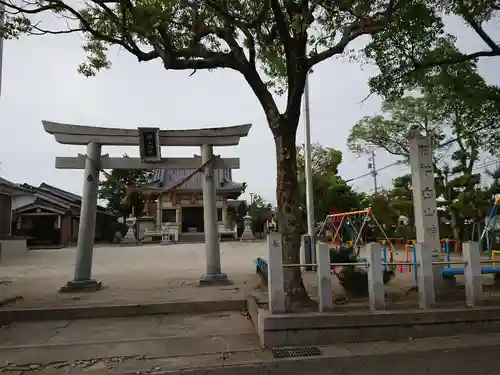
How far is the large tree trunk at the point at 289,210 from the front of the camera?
21.2 feet

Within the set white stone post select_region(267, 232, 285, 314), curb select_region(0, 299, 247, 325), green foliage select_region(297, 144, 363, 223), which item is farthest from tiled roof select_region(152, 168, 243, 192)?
white stone post select_region(267, 232, 285, 314)

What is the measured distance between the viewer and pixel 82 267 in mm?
9508

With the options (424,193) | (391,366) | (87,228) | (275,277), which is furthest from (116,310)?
(424,193)

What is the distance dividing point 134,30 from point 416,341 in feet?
22.6

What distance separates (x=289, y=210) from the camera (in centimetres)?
665

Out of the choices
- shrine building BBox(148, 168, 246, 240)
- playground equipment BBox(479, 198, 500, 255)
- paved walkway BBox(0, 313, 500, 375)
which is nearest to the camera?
paved walkway BBox(0, 313, 500, 375)

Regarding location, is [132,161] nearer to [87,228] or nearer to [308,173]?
[87,228]

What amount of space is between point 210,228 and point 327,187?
22558 millimetres

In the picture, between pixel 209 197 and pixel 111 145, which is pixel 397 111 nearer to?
pixel 209 197

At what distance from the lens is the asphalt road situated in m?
4.70

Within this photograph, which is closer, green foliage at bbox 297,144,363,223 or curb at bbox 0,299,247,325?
curb at bbox 0,299,247,325

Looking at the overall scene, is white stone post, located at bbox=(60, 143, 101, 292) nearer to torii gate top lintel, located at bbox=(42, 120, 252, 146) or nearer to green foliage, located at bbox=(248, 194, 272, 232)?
torii gate top lintel, located at bbox=(42, 120, 252, 146)

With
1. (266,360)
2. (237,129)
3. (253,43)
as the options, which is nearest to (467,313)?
(266,360)

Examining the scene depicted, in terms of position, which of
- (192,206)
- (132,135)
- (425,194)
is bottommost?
(425,194)
